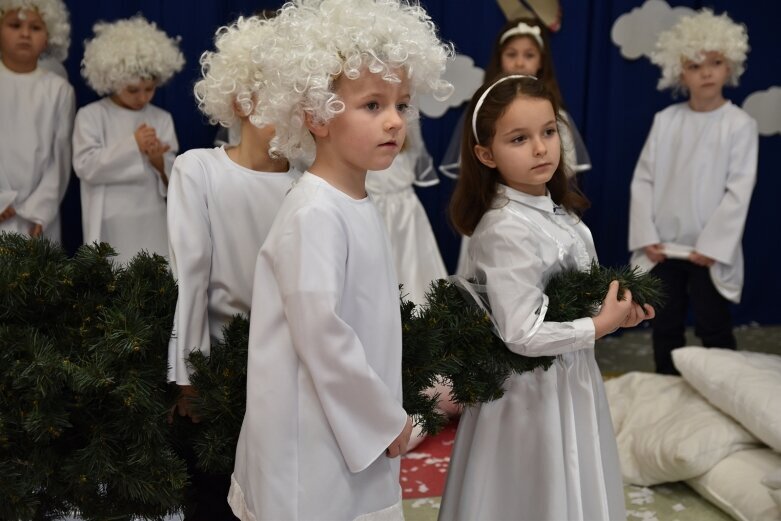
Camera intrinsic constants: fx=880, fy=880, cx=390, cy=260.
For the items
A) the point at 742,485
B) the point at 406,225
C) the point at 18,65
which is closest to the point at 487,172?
the point at 742,485

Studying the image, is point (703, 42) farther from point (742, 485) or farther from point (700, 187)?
point (742, 485)

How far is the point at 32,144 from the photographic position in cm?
382

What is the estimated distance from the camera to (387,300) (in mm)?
1688

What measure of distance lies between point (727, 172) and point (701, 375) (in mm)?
1257

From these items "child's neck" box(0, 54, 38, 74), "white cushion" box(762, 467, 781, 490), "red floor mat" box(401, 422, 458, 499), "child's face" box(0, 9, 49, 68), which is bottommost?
"red floor mat" box(401, 422, 458, 499)

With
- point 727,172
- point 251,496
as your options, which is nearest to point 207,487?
point 251,496

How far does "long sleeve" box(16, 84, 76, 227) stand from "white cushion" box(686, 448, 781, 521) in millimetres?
2833

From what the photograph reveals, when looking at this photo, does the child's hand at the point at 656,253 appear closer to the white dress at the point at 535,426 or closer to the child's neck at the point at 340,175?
the white dress at the point at 535,426

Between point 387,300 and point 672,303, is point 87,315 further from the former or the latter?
point 672,303

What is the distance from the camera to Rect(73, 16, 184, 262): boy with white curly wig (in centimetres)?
380

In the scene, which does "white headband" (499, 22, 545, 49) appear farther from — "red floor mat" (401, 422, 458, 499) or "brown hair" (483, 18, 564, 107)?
"red floor mat" (401, 422, 458, 499)

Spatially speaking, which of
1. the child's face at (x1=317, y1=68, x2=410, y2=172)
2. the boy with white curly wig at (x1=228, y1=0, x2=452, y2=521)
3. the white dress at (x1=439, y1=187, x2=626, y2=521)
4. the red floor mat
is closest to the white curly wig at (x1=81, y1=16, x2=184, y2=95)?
the red floor mat

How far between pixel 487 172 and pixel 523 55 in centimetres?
207

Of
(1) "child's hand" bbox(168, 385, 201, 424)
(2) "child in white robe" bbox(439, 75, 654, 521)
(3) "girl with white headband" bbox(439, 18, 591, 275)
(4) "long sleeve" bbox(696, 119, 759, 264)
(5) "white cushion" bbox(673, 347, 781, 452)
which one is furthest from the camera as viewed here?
(3) "girl with white headband" bbox(439, 18, 591, 275)
